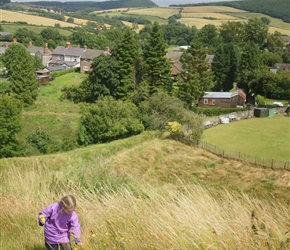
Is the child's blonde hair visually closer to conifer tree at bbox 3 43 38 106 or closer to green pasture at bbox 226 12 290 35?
conifer tree at bbox 3 43 38 106

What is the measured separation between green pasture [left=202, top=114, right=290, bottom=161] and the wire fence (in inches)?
56.7

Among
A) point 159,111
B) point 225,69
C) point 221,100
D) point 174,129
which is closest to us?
point 174,129

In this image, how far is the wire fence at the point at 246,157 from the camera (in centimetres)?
2338

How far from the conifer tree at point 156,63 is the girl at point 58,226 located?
34.3 meters

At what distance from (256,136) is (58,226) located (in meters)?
28.6

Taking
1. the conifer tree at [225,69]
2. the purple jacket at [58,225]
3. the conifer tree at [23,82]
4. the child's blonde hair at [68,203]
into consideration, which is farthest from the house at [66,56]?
the child's blonde hair at [68,203]

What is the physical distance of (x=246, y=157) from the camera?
25.1m

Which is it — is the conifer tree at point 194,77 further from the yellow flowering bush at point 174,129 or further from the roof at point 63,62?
the roof at point 63,62

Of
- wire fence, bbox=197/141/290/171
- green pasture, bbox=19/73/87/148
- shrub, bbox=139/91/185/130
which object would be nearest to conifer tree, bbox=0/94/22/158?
green pasture, bbox=19/73/87/148

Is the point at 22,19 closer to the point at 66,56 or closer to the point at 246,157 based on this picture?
the point at 66,56

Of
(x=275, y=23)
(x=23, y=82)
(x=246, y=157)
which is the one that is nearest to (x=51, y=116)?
(x=23, y=82)

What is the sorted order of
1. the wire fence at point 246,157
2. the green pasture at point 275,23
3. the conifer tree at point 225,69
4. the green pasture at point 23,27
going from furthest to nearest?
1. the green pasture at point 275,23
2. the green pasture at point 23,27
3. the conifer tree at point 225,69
4. the wire fence at point 246,157

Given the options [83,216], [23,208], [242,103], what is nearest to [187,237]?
[83,216]

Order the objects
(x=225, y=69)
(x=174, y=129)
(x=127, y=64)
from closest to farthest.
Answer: (x=174, y=129) < (x=127, y=64) < (x=225, y=69)
